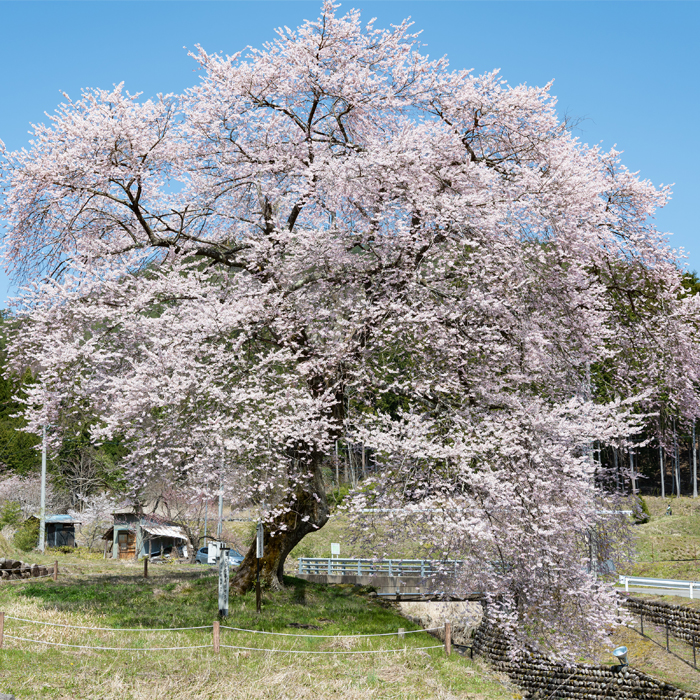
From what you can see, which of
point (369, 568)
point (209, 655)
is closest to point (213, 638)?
point (209, 655)

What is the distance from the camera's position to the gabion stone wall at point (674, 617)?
18.9 meters

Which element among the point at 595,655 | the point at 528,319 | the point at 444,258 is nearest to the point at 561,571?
the point at 595,655

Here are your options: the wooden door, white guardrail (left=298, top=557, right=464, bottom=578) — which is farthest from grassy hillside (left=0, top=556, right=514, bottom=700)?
the wooden door

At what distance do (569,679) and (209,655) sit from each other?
30.4 feet

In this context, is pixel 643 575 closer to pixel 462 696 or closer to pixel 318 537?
pixel 318 537

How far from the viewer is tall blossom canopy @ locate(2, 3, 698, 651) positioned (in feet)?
39.8

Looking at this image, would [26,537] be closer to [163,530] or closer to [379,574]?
[163,530]

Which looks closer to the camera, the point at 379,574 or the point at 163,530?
the point at 379,574

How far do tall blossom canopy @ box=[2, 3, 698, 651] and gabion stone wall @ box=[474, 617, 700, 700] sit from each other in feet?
13.1

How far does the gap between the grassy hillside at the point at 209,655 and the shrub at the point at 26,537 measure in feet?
56.8

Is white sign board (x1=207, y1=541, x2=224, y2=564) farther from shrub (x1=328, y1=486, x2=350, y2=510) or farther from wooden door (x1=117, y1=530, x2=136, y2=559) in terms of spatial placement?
wooden door (x1=117, y1=530, x2=136, y2=559)

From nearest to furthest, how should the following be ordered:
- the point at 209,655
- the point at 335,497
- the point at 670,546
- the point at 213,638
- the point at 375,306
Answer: the point at 209,655 < the point at 213,638 < the point at 375,306 < the point at 335,497 < the point at 670,546

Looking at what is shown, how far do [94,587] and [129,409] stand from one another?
826 cm

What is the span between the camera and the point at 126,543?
4731 cm
